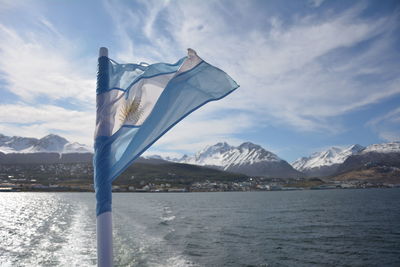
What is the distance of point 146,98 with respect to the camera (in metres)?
7.18

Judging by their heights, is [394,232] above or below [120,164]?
below

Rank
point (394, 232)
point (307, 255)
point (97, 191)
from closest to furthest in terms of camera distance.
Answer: point (97, 191), point (307, 255), point (394, 232)

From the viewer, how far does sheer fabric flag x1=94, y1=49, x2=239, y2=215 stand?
6.64 m

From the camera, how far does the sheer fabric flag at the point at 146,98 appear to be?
6.64 metres

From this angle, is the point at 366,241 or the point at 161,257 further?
the point at 366,241

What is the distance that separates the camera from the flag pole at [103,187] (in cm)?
570

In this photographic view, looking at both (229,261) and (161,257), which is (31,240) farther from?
(229,261)

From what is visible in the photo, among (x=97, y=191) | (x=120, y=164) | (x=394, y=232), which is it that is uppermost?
(x=120, y=164)

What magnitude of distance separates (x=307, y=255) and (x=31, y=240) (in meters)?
29.2

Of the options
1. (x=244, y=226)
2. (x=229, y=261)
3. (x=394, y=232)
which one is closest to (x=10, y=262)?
(x=229, y=261)

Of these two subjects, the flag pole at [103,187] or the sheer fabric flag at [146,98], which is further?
the sheer fabric flag at [146,98]

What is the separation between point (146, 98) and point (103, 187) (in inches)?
85.1

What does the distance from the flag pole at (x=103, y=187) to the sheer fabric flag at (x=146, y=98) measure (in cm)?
2

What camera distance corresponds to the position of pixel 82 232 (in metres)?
40.8
